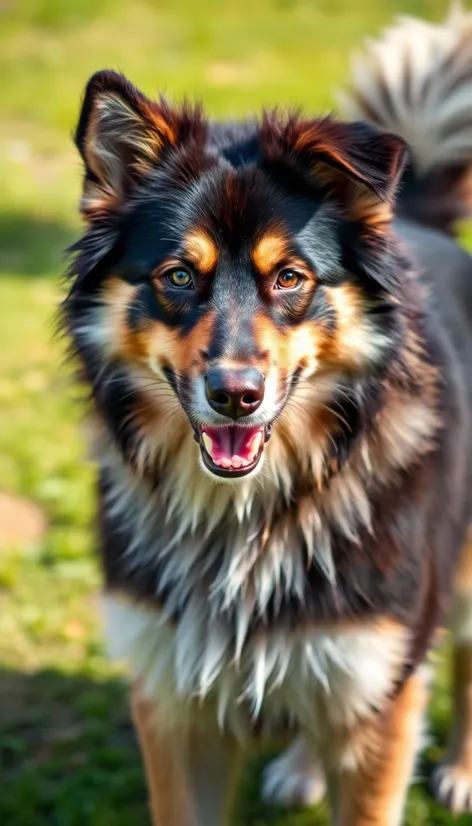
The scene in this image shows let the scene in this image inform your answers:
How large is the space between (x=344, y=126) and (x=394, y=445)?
2.69 feet

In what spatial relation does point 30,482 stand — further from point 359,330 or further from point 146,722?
point 359,330

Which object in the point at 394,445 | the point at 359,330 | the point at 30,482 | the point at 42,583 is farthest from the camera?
the point at 30,482

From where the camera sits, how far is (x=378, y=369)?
2.66m

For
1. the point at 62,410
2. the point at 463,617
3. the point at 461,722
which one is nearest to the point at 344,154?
the point at 463,617

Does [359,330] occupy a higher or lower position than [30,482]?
higher

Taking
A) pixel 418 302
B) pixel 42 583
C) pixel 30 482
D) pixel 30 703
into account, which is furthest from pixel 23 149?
pixel 418 302

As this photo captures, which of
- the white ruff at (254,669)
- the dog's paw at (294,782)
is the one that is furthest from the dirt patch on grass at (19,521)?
the white ruff at (254,669)

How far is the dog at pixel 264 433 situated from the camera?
2.55 metres

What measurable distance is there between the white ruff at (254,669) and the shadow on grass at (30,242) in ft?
17.6

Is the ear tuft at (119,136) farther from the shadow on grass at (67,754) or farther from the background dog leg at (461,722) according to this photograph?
the shadow on grass at (67,754)

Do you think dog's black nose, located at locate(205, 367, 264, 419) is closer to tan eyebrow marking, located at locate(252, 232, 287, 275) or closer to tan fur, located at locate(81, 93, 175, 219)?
tan eyebrow marking, located at locate(252, 232, 287, 275)

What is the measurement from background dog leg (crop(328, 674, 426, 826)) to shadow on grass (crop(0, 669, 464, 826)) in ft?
1.90

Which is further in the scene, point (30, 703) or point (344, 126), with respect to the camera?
point (30, 703)

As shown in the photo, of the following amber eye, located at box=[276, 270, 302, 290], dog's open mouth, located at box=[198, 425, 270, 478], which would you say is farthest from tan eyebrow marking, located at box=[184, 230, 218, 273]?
dog's open mouth, located at box=[198, 425, 270, 478]
